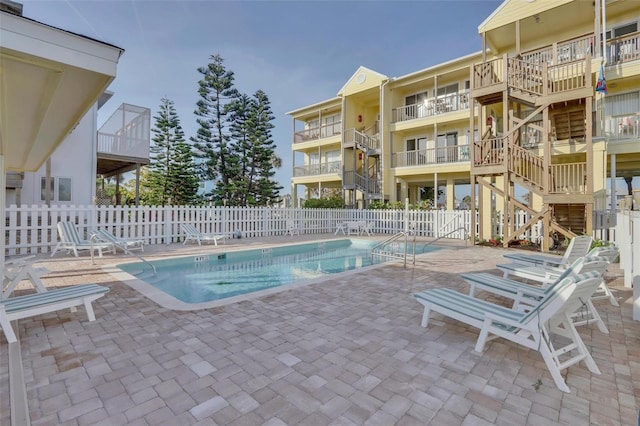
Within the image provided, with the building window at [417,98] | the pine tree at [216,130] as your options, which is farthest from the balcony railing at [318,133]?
the pine tree at [216,130]

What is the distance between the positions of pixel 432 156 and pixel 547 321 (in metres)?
17.0

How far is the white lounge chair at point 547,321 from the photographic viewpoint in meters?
2.58

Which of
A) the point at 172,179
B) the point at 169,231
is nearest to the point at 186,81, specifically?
the point at 172,179

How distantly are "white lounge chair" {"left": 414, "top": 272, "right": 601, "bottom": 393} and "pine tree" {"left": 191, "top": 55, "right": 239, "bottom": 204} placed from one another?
19.5m

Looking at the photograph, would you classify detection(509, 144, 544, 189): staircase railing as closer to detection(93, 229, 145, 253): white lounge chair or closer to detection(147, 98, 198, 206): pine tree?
detection(93, 229, 145, 253): white lounge chair

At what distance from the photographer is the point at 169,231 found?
37.8ft

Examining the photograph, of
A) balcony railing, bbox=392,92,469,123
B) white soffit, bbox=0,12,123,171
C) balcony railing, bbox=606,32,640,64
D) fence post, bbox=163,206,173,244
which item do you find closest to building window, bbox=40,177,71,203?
fence post, bbox=163,206,173,244

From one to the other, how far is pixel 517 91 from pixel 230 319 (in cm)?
1268

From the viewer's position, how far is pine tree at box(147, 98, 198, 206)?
74.6 ft

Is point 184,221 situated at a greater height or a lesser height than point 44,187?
lesser

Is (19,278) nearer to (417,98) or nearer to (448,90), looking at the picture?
(448,90)

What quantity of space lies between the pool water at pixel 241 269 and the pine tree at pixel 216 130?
11.9m

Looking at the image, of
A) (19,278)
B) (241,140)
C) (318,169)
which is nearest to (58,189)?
(241,140)

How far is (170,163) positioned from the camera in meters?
23.0
